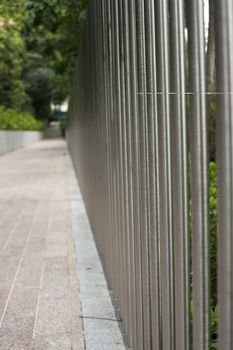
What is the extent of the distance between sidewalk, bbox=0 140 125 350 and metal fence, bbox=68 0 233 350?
35 centimetres

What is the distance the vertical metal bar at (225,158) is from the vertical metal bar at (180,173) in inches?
18.6

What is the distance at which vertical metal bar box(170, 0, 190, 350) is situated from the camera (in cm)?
247

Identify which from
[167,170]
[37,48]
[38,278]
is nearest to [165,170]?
[167,170]

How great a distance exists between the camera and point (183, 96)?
2463 millimetres

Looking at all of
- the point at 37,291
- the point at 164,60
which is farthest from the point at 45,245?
the point at 164,60

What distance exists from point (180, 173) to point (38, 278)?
3204 mm

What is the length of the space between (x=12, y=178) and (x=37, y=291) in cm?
1106

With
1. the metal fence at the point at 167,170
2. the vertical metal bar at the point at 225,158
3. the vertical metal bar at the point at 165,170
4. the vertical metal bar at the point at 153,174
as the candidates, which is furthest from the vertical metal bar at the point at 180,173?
the vertical metal bar at the point at 225,158

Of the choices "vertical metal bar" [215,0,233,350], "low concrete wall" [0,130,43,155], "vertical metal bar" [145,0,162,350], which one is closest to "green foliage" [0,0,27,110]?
"low concrete wall" [0,130,43,155]

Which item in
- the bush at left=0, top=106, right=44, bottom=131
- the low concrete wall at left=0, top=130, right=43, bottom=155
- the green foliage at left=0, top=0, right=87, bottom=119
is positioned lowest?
the low concrete wall at left=0, top=130, right=43, bottom=155

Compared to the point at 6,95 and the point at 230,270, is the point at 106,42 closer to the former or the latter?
the point at 230,270

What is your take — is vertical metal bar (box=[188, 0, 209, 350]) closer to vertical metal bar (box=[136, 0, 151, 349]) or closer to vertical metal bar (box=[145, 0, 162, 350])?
vertical metal bar (box=[145, 0, 162, 350])

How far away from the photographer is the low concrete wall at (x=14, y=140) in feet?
90.8

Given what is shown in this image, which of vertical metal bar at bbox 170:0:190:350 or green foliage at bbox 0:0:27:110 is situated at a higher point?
green foliage at bbox 0:0:27:110
